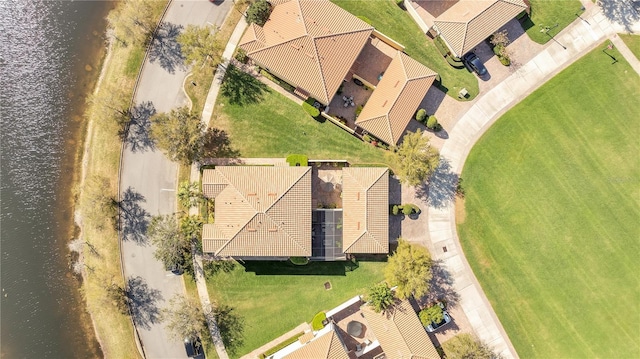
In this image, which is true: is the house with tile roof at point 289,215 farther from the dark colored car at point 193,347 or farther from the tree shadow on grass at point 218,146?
the dark colored car at point 193,347

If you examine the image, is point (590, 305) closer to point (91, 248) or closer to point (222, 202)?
point (222, 202)

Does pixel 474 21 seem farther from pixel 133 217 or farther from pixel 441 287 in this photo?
pixel 133 217

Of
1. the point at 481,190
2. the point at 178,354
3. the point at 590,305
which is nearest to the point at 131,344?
the point at 178,354

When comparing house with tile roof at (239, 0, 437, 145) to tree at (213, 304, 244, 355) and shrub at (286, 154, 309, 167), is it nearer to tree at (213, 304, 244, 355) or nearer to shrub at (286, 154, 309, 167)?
shrub at (286, 154, 309, 167)

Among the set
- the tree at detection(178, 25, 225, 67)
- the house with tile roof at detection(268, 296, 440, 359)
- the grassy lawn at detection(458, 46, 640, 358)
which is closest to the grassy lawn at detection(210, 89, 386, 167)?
the tree at detection(178, 25, 225, 67)

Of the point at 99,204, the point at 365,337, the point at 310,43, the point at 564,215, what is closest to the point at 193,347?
the point at 99,204
